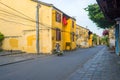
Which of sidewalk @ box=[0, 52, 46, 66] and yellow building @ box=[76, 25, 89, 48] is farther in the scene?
yellow building @ box=[76, 25, 89, 48]

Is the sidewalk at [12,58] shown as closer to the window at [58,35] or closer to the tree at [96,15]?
the tree at [96,15]

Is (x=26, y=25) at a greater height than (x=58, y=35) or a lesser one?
greater

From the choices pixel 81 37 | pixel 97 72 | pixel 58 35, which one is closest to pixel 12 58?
pixel 97 72

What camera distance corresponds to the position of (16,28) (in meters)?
43.9

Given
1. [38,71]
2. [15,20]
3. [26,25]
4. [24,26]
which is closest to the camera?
[38,71]

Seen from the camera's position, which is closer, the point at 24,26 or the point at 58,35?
the point at 24,26

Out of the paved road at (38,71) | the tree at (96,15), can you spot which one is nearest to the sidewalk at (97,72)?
the paved road at (38,71)

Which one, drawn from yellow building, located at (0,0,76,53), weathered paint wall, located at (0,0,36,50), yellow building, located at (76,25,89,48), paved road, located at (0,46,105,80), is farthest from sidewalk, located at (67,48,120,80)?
yellow building, located at (76,25,89,48)

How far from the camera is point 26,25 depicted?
43.2 m

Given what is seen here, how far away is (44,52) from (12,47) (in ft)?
16.4

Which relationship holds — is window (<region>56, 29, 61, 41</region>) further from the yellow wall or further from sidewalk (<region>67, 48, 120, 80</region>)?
sidewalk (<region>67, 48, 120, 80</region>)

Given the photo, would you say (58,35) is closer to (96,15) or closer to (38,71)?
(96,15)

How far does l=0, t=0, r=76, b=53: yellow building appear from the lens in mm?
42312

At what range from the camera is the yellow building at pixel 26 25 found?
1666 inches
